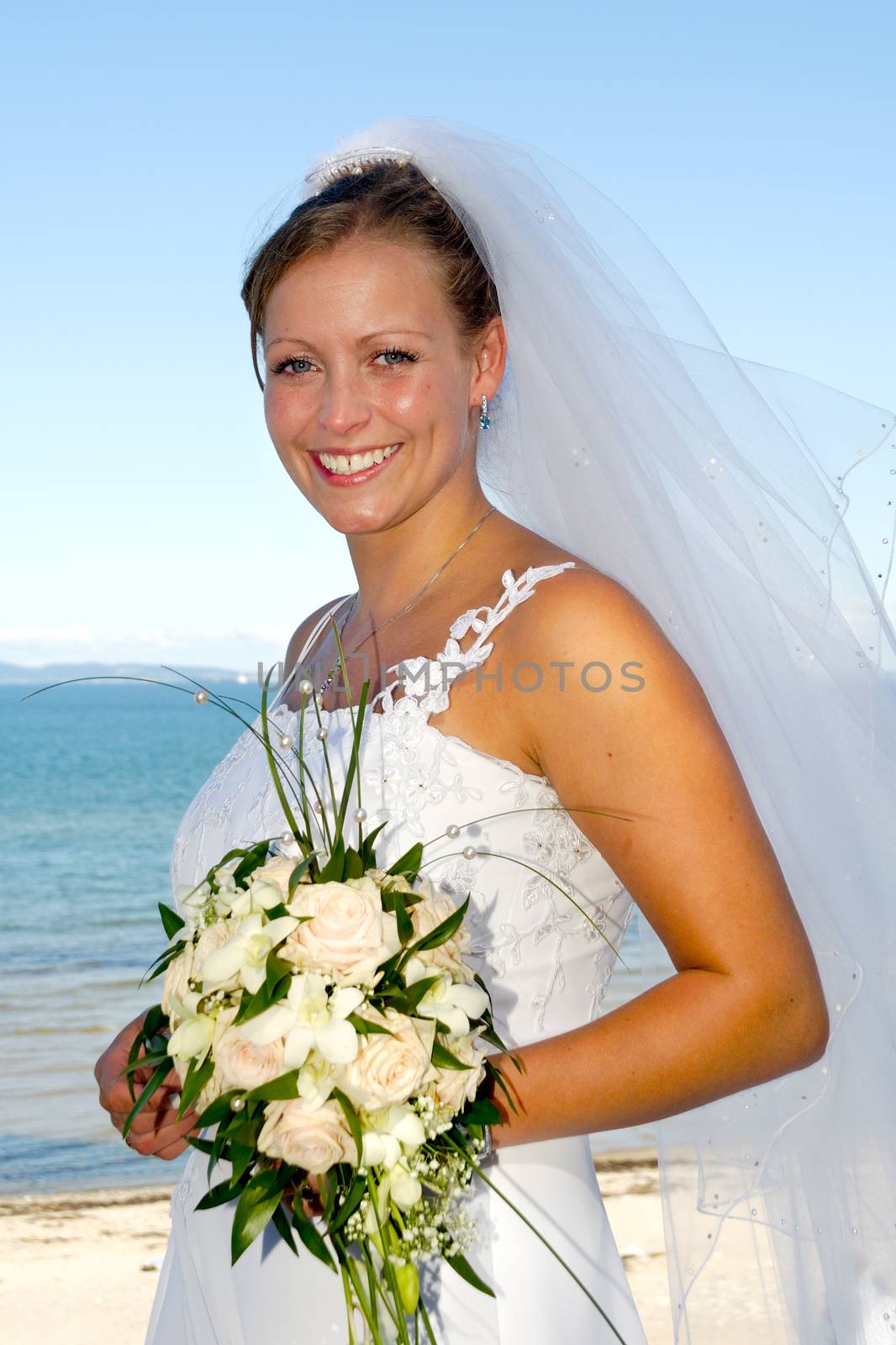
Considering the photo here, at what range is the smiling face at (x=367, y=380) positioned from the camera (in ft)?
8.23

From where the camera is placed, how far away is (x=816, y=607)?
2434 mm

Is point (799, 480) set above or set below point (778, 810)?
above

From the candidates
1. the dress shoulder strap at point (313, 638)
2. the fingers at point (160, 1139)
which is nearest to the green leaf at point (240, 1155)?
the fingers at point (160, 1139)

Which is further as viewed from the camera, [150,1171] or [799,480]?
[150,1171]

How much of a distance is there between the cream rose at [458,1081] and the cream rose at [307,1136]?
5.4 inches

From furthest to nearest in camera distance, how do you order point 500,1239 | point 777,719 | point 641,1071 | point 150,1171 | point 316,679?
point 150,1171, point 316,679, point 777,719, point 500,1239, point 641,1071

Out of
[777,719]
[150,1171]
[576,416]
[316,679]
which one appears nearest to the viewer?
[777,719]

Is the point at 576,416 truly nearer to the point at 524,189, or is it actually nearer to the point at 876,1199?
the point at 524,189

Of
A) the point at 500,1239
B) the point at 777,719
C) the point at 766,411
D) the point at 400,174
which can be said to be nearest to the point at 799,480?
the point at 766,411

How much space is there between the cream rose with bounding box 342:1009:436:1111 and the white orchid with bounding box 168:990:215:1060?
199mm

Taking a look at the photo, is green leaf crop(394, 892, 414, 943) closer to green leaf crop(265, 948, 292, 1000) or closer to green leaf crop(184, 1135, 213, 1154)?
green leaf crop(265, 948, 292, 1000)

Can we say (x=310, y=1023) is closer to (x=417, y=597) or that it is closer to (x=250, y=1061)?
(x=250, y=1061)

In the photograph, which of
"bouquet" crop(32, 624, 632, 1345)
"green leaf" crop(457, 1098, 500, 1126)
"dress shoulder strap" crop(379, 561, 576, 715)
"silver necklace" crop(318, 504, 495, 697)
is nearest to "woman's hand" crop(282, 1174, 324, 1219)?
"bouquet" crop(32, 624, 632, 1345)

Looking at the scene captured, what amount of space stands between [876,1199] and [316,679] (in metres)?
1.57
